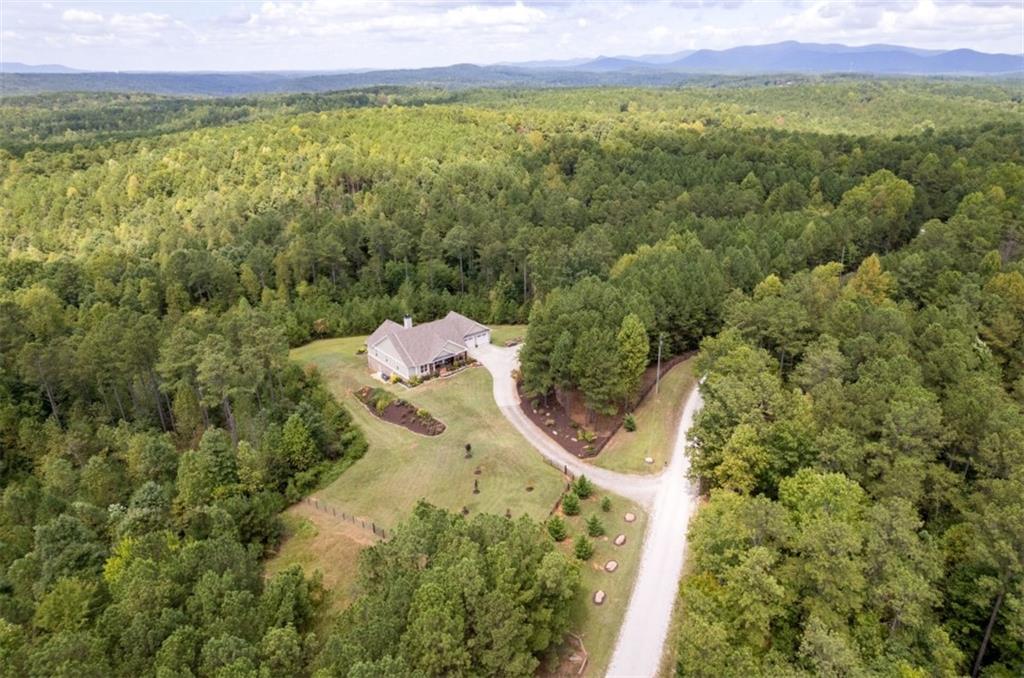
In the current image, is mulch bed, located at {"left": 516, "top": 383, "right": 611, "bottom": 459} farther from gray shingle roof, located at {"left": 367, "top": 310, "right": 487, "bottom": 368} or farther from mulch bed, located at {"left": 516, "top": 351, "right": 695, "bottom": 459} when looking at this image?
gray shingle roof, located at {"left": 367, "top": 310, "right": 487, "bottom": 368}

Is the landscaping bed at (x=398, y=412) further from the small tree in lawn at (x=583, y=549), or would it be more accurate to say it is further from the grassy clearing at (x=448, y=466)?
the small tree in lawn at (x=583, y=549)

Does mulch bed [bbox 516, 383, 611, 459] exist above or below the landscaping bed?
above

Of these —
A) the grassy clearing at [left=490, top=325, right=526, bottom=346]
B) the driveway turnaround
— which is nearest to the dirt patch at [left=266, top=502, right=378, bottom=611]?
the driveway turnaround

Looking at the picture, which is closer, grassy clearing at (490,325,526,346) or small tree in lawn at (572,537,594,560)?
small tree in lawn at (572,537,594,560)

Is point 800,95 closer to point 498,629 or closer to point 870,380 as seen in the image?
point 870,380

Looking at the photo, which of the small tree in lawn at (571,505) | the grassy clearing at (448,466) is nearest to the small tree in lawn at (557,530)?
the small tree in lawn at (571,505)

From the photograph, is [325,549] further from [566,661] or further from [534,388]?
[534,388]

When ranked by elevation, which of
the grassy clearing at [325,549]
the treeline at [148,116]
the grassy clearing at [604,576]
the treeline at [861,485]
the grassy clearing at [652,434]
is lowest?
the grassy clearing at [325,549]
